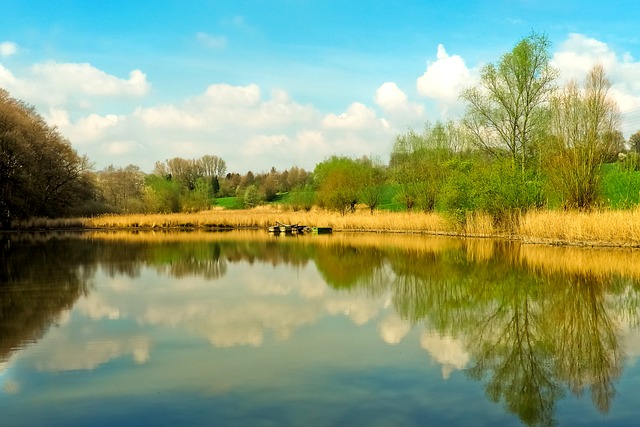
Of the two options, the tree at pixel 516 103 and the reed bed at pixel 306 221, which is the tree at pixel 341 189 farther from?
the tree at pixel 516 103

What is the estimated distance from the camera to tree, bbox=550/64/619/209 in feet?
75.0

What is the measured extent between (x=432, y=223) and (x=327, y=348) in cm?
2511

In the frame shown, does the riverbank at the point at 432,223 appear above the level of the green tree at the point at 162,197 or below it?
below

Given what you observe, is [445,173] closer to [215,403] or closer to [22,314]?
[22,314]

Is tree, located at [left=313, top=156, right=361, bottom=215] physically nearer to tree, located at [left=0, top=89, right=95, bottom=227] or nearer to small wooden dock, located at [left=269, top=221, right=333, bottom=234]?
small wooden dock, located at [left=269, top=221, right=333, bottom=234]

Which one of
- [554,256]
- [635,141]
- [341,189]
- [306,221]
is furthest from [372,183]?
[635,141]

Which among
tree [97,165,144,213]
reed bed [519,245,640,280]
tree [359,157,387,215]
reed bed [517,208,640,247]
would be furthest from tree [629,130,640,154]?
tree [97,165,144,213]

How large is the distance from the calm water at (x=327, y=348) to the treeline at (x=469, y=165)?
10141 mm

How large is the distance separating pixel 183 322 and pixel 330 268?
7.73 metres

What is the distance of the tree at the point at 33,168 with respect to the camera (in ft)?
126

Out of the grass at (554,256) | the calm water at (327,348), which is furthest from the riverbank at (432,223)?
the calm water at (327,348)

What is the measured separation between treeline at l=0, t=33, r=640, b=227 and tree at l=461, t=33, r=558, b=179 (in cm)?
5

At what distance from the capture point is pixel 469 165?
28.5 meters

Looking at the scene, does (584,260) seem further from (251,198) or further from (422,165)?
(251,198)
